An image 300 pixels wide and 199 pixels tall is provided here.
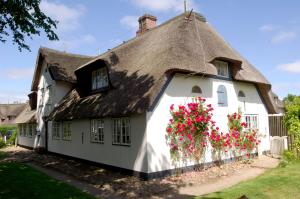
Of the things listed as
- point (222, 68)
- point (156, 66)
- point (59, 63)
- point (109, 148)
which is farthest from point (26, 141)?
point (222, 68)

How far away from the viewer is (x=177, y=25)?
49.3ft

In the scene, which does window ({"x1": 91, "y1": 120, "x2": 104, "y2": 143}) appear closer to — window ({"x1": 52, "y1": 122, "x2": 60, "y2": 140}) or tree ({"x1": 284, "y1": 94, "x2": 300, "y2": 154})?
window ({"x1": 52, "y1": 122, "x2": 60, "y2": 140})

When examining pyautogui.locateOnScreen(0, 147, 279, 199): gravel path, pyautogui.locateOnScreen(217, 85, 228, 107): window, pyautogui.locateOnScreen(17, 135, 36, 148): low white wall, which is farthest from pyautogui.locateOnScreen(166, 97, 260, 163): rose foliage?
pyautogui.locateOnScreen(17, 135, 36, 148): low white wall

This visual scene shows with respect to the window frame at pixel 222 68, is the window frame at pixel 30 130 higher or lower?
lower

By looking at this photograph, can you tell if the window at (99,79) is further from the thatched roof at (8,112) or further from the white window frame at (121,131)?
the thatched roof at (8,112)

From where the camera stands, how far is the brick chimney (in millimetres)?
20625

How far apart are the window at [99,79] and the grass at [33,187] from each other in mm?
5622

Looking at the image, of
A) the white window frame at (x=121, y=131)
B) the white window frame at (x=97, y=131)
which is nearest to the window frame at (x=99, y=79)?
the white window frame at (x=97, y=131)

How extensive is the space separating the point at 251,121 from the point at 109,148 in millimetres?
8335

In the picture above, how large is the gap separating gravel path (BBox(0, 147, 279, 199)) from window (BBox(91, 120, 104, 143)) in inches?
57.5

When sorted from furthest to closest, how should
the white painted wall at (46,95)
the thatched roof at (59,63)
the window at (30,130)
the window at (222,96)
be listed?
1. the window at (30,130)
2. the white painted wall at (46,95)
3. the thatched roof at (59,63)
4. the window at (222,96)

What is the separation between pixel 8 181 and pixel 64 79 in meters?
10.1

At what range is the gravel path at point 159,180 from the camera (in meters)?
9.73

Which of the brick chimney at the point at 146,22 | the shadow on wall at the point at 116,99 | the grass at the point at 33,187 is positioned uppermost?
the brick chimney at the point at 146,22
